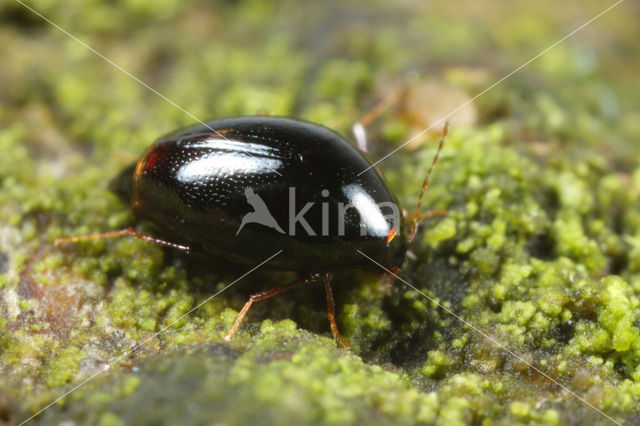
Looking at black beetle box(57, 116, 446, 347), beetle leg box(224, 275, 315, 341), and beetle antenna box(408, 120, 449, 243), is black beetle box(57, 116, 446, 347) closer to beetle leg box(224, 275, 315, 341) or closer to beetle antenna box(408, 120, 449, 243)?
beetle leg box(224, 275, 315, 341)

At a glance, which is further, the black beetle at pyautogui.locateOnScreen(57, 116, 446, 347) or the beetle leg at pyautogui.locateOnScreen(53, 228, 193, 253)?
the beetle leg at pyautogui.locateOnScreen(53, 228, 193, 253)

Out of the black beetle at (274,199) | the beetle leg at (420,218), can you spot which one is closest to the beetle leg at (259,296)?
the black beetle at (274,199)

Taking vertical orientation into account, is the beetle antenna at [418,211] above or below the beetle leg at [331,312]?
above

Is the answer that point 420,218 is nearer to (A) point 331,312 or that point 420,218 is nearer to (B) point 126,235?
(A) point 331,312

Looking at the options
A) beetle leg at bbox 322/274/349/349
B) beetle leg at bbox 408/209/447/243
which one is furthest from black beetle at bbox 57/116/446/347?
beetle leg at bbox 408/209/447/243

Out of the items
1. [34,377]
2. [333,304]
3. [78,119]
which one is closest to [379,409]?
[333,304]

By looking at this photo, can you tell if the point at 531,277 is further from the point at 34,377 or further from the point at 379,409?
the point at 34,377

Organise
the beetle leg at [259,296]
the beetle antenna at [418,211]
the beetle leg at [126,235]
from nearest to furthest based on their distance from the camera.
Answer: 1. the beetle leg at [259,296]
2. the beetle leg at [126,235]
3. the beetle antenna at [418,211]

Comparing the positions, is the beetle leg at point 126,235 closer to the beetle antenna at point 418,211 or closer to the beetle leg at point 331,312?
the beetle leg at point 331,312
